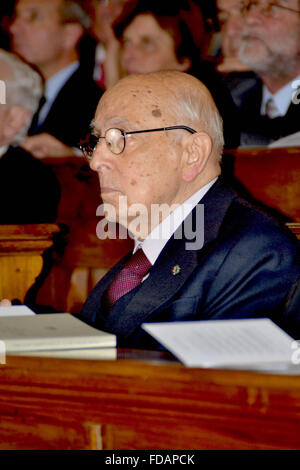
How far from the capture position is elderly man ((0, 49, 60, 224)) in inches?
128

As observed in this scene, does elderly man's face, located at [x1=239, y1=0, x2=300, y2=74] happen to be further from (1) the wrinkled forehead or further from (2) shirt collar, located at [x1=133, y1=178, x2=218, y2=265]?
(2) shirt collar, located at [x1=133, y1=178, x2=218, y2=265]

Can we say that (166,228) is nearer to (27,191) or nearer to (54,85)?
(27,191)

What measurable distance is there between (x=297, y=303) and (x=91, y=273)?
1624 millimetres

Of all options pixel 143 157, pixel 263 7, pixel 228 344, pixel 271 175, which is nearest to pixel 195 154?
pixel 143 157

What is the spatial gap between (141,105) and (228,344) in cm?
132

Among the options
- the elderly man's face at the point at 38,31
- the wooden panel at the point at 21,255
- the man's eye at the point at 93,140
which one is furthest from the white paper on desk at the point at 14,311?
the elderly man's face at the point at 38,31

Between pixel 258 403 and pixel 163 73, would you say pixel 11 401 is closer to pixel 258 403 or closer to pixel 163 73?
pixel 258 403

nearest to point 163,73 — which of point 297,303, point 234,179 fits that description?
point 234,179

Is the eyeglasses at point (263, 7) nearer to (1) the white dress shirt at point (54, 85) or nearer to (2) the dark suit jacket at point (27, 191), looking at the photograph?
(1) the white dress shirt at point (54, 85)

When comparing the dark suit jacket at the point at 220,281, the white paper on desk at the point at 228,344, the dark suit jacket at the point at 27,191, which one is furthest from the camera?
the dark suit jacket at the point at 27,191

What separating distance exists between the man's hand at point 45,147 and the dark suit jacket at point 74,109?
3cm

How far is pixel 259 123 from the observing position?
286 cm

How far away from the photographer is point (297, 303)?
178 cm

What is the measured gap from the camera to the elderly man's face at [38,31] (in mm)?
3447
